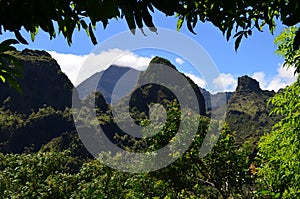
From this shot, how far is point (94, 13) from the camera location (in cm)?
159

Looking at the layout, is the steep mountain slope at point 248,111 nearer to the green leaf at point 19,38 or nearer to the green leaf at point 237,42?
A: the green leaf at point 237,42

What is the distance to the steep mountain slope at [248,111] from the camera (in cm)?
12965

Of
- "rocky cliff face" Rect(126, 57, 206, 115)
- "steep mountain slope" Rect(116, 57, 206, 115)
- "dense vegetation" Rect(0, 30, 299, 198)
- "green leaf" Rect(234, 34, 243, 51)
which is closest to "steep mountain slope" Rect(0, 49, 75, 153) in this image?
"steep mountain slope" Rect(116, 57, 206, 115)

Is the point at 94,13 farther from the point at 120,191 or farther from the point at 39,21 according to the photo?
the point at 120,191

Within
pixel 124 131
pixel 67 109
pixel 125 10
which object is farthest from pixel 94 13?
pixel 67 109

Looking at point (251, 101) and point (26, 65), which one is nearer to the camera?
point (26, 65)

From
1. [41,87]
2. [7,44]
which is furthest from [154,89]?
[7,44]

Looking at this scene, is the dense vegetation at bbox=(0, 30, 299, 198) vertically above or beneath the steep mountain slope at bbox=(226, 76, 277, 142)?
beneath

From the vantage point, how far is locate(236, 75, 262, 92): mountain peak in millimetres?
166750

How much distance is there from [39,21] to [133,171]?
495 inches

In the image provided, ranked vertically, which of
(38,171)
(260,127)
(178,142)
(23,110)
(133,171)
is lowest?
(38,171)

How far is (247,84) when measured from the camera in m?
168

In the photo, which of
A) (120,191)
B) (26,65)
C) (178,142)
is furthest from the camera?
(26,65)

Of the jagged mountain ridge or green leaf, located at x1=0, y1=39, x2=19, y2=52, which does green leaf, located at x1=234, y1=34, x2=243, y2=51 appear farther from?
the jagged mountain ridge
